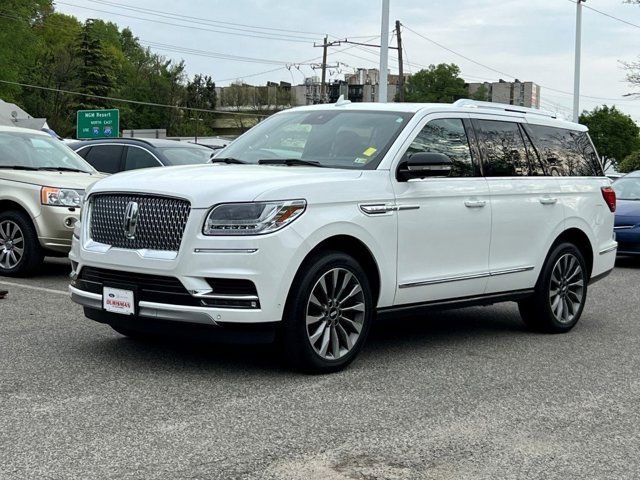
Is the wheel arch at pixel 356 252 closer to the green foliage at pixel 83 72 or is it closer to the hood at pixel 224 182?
the hood at pixel 224 182

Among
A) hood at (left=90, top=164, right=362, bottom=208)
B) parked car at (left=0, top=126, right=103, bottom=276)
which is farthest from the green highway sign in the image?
hood at (left=90, top=164, right=362, bottom=208)

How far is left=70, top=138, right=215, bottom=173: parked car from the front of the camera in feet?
44.3

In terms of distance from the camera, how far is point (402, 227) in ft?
21.4

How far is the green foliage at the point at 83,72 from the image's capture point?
213 ft

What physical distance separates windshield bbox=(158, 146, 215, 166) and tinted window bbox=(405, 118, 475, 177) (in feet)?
22.8

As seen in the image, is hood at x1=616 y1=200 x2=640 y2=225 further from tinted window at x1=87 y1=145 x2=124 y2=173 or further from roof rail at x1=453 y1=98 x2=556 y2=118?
tinted window at x1=87 y1=145 x2=124 y2=173

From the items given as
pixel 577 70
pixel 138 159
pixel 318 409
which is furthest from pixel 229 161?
pixel 577 70

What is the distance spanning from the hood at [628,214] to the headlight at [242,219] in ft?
33.4

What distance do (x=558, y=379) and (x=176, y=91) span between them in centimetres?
11080

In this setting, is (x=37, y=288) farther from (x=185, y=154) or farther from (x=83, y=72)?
(x=83, y=72)

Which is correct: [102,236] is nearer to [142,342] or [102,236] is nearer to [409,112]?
[142,342]

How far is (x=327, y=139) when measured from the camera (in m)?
6.98

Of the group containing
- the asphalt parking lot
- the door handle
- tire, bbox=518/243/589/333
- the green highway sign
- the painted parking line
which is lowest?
the asphalt parking lot

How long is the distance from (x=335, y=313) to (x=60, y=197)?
549 cm
